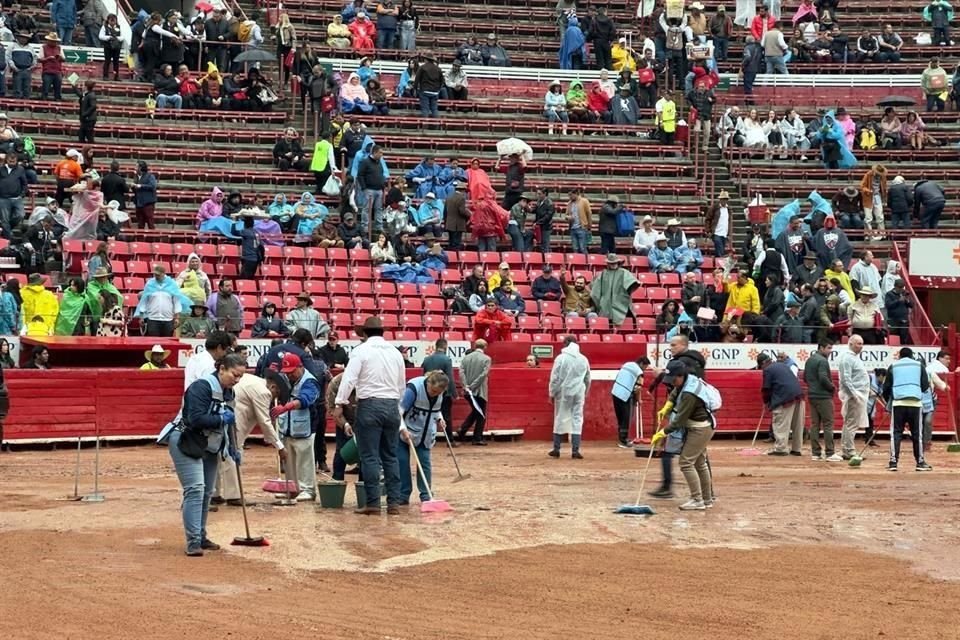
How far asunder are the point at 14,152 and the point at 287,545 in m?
18.3

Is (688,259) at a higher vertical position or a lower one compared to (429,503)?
higher

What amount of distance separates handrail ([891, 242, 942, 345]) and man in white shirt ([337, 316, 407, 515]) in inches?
624

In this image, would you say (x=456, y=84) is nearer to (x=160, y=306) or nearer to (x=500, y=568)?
(x=160, y=306)

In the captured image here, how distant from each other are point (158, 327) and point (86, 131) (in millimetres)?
8207

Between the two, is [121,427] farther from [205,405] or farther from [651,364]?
[205,405]

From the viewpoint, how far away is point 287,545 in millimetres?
14891

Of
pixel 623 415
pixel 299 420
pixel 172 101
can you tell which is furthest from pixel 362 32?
pixel 299 420

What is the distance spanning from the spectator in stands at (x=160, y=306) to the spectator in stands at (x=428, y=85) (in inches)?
459

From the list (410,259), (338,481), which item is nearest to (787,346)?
(410,259)

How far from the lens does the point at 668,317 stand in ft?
100

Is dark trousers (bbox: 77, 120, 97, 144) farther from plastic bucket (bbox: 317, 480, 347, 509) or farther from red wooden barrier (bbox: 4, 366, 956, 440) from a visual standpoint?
plastic bucket (bbox: 317, 480, 347, 509)

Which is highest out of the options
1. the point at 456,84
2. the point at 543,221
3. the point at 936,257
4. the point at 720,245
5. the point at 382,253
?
the point at 456,84

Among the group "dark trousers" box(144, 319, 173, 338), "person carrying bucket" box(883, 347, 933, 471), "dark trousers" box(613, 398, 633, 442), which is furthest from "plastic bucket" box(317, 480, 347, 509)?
"dark trousers" box(144, 319, 173, 338)

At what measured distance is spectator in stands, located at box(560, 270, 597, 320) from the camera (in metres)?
31.6
